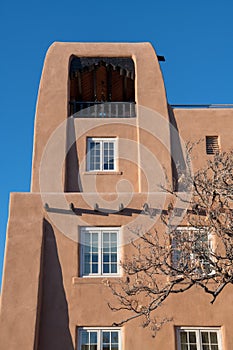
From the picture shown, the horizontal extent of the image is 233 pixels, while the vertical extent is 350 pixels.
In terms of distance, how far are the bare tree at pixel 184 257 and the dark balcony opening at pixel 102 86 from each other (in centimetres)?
588

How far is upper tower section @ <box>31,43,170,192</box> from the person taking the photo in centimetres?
2084

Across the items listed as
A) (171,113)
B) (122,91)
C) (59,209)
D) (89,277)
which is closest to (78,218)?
(59,209)

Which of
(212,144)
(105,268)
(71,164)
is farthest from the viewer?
(212,144)

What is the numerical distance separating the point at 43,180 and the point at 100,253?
3.83 m

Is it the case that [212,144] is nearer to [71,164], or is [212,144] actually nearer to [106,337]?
[71,164]

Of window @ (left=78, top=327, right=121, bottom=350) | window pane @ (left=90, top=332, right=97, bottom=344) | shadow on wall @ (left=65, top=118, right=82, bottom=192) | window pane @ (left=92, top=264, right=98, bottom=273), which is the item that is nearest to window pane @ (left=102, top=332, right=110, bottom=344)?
window @ (left=78, top=327, right=121, bottom=350)

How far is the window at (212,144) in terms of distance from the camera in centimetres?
2167

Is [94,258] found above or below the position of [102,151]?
below

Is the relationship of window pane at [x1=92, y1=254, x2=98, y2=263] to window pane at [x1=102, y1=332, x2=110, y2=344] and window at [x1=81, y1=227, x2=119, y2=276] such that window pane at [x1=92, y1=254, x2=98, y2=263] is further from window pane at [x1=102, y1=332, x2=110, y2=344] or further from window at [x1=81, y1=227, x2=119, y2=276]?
window pane at [x1=102, y1=332, x2=110, y2=344]

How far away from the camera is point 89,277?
17.3m

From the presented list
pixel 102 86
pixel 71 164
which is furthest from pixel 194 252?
pixel 102 86

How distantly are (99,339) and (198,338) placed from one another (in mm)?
3050

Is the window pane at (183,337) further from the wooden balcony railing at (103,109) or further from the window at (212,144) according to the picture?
the wooden balcony railing at (103,109)

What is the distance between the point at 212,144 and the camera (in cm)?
2186
